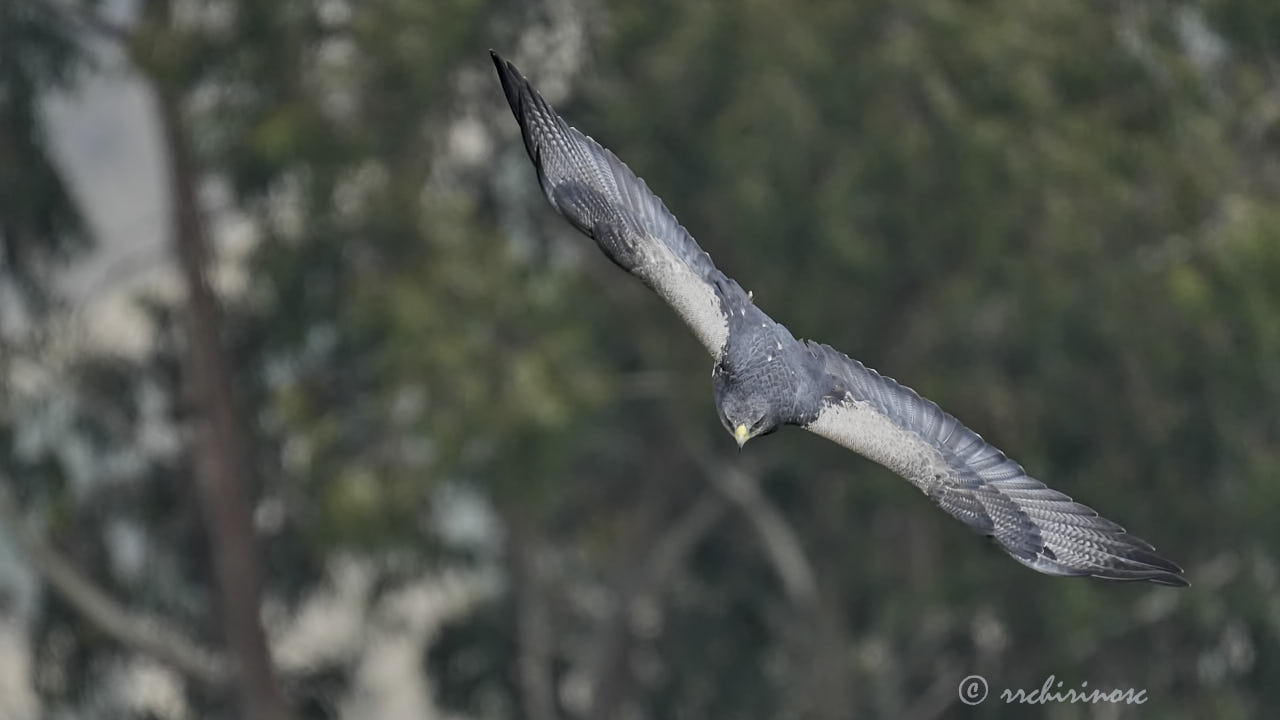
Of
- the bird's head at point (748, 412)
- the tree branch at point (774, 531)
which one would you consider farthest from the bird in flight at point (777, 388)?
the tree branch at point (774, 531)

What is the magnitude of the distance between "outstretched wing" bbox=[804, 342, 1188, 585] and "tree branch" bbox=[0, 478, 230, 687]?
14708 mm

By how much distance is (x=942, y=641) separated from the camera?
28000 millimetres

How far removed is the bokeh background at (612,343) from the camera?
24.0 m

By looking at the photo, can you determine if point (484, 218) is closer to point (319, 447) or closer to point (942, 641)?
point (319, 447)

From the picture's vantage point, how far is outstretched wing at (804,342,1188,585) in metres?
12.8

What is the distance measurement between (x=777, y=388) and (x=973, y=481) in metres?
1.21

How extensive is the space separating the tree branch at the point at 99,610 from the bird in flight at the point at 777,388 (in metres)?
14.7

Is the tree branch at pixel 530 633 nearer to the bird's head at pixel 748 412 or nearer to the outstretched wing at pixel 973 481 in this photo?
the outstretched wing at pixel 973 481

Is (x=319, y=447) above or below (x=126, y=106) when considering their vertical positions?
below

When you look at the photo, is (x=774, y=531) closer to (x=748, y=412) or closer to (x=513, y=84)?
(x=748, y=412)

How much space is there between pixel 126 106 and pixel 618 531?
8617 cm

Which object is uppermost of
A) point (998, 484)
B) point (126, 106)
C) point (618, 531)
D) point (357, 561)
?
point (126, 106)

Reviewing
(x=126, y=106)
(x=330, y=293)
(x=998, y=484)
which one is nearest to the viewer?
(x=998, y=484)

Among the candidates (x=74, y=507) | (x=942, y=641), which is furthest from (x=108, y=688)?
(x=942, y=641)
